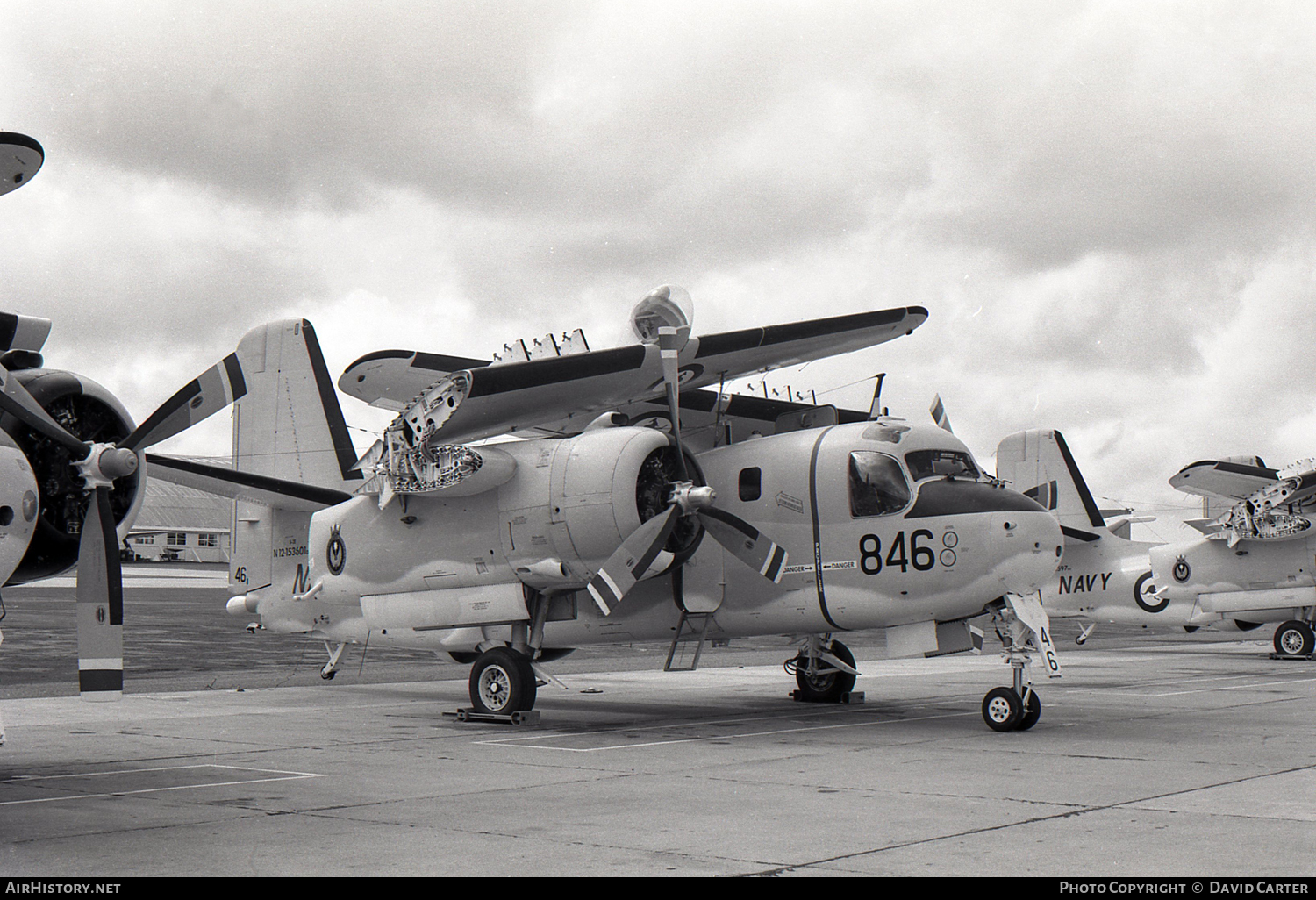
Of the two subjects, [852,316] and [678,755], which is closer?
[678,755]

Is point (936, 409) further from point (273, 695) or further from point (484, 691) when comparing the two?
point (273, 695)

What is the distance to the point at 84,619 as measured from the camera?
1002 centimetres

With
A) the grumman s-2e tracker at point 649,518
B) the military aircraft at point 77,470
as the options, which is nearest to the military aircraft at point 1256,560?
the grumman s-2e tracker at point 649,518

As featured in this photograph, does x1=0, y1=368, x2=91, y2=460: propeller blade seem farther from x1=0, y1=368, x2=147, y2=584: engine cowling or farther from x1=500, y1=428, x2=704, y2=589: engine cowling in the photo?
x1=500, y1=428, x2=704, y2=589: engine cowling

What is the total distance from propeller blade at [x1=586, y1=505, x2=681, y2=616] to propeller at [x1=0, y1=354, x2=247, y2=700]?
5704 millimetres

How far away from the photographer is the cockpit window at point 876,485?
1497cm

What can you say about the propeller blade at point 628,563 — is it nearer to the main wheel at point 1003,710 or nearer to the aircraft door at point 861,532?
the aircraft door at point 861,532

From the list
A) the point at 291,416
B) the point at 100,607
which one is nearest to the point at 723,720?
the point at 100,607

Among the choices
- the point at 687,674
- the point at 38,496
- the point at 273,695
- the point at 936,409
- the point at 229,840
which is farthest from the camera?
the point at 687,674

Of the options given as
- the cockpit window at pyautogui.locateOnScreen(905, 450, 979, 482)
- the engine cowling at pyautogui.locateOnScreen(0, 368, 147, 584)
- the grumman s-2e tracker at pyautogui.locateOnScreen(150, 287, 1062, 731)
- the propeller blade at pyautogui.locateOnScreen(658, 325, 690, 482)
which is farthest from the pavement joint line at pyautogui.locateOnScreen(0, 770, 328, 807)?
the cockpit window at pyautogui.locateOnScreen(905, 450, 979, 482)

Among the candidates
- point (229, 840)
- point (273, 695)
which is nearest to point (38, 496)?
point (229, 840)

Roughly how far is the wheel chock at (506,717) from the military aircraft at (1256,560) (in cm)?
2133

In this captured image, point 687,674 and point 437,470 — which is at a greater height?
point 437,470

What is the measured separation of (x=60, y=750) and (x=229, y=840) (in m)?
6.14
